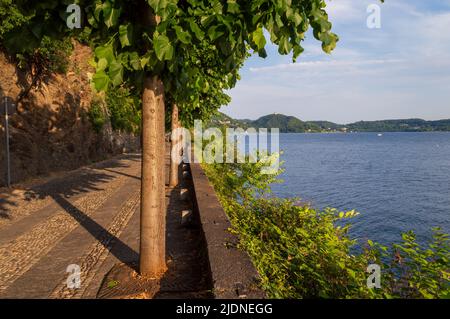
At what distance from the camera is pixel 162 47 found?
3.30m

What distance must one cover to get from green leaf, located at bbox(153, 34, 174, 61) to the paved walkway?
2908 millimetres

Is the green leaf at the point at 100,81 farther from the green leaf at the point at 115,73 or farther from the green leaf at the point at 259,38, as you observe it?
the green leaf at the point at 259,38

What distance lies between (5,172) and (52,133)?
4.72m

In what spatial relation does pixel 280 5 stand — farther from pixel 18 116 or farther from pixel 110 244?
pixel 18 116

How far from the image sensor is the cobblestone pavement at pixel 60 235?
5.07 m

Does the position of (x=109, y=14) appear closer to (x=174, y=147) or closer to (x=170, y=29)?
(x=170, y=29)

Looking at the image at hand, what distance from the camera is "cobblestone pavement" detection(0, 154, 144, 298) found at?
5.07 meters

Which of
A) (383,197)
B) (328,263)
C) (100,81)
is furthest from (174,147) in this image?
(383,197)

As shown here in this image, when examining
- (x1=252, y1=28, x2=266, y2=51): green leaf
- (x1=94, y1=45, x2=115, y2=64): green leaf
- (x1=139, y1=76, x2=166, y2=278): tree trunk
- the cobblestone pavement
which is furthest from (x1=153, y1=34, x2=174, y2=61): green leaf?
the cobblestone pavement

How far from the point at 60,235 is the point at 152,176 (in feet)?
12.9

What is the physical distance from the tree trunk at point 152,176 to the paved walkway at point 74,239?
49 centimetres

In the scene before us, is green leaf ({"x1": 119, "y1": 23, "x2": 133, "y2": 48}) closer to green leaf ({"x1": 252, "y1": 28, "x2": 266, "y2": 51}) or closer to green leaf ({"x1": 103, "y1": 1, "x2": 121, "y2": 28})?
green leaf ({"x1": 103, "y1": 1, "x2": 121, "y2": 28})

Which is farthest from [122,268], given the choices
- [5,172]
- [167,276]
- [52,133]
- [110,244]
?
[52,133]

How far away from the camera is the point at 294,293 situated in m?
4.07
